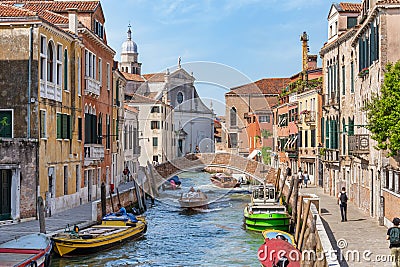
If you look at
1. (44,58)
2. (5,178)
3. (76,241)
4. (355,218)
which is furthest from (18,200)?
(355,218)

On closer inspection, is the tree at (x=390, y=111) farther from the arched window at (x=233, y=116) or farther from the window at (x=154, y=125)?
the arched window at (x=233, y=116)

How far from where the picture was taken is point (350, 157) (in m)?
20.8

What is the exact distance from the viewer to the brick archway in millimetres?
33750

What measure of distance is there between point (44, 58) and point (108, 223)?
5.05 meters

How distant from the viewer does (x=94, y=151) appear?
73.8 ft

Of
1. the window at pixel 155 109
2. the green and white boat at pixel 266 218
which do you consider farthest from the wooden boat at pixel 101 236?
the window at pixel 155 109

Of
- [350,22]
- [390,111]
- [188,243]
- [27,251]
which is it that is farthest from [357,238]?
[350,22]

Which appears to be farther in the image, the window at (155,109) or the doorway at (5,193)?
the window at (155,109)

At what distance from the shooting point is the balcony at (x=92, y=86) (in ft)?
70.6

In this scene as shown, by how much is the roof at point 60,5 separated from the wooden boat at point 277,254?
12.8m

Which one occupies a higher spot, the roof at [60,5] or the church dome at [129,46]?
the church dome at [129,46]

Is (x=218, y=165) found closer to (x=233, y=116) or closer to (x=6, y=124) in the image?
Result: (x=233, y=116)

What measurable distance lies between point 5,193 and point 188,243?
5.51m

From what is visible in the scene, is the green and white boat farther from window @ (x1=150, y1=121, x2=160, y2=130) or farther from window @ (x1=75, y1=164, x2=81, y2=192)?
window @ (x1=150, y1=121, x2=160, y2=130)
